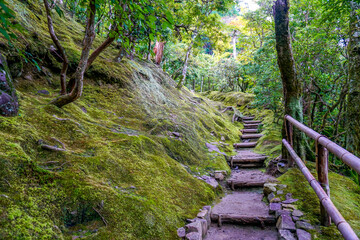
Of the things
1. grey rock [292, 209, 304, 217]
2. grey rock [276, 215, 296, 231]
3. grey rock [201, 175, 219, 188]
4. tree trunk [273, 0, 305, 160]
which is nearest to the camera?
grey rock [276, 215, 296, 231]

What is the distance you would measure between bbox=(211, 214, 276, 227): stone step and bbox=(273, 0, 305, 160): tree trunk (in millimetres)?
2250

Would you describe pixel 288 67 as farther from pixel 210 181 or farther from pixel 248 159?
pixel 210 181

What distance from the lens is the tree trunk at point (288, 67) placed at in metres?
5.03

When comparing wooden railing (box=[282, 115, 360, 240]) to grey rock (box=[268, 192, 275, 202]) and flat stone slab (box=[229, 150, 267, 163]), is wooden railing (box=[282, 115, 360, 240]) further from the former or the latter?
flat stone slab (box=[229, 150, 267, 163])

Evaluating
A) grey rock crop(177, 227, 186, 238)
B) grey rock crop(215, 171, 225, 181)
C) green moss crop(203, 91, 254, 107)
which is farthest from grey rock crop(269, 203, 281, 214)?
green moss crop(203, 91, 254, 107)

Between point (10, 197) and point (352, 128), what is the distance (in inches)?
241

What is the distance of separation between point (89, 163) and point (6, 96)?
4.61 feet

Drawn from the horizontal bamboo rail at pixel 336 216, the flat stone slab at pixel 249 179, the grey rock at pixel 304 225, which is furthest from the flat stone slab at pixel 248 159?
the horizontal bamboo rail at pixel 336 216

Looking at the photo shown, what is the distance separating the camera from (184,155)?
212 inches

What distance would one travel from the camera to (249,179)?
5633mm

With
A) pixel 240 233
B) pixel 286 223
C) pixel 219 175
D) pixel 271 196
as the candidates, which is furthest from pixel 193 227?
pixel 219 175

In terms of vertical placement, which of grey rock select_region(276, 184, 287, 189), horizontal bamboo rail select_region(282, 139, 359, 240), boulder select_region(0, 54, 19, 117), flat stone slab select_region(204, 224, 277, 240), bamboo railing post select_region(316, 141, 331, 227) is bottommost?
flat stone slab select_region(204, 224, 277, 240)

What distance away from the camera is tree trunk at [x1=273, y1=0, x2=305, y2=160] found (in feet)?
16.5

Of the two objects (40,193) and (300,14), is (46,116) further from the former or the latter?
(300,14)
